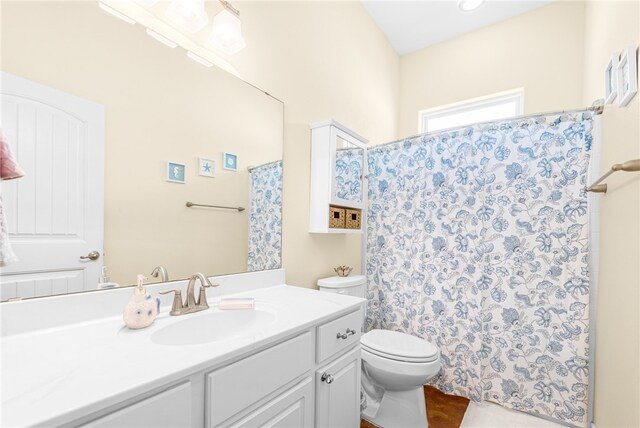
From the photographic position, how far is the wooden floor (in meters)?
1.71

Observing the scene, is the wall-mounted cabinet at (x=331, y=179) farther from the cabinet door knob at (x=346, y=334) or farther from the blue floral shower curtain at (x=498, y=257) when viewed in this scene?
the cabinet door knob at (x=346, y=334)

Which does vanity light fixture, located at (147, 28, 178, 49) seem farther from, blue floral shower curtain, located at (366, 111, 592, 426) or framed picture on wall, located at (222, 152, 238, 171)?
blue floral shower curtain, located at (366, 111, 592, 426)

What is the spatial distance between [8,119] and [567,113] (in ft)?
7.91

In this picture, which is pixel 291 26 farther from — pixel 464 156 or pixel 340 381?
pixel 340 381

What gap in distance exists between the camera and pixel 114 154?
102 centimetres

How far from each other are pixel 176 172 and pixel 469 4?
2530mm

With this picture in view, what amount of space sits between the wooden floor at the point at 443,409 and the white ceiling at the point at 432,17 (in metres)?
2.92

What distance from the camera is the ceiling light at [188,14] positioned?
1.14 meters

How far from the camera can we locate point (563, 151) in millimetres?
1677

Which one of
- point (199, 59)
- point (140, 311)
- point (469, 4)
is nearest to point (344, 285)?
point (140, 311)

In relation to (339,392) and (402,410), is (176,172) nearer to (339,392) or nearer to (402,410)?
(339,392)

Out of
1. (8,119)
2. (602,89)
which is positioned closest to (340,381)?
(8,119)

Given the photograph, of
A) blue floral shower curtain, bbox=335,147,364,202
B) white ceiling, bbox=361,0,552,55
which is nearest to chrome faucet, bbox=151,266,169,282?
blue floral shower curtain, bbox=335,147,364,202

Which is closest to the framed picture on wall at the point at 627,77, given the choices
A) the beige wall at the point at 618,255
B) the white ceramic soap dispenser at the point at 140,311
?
the beige wall at the point at 618,255
